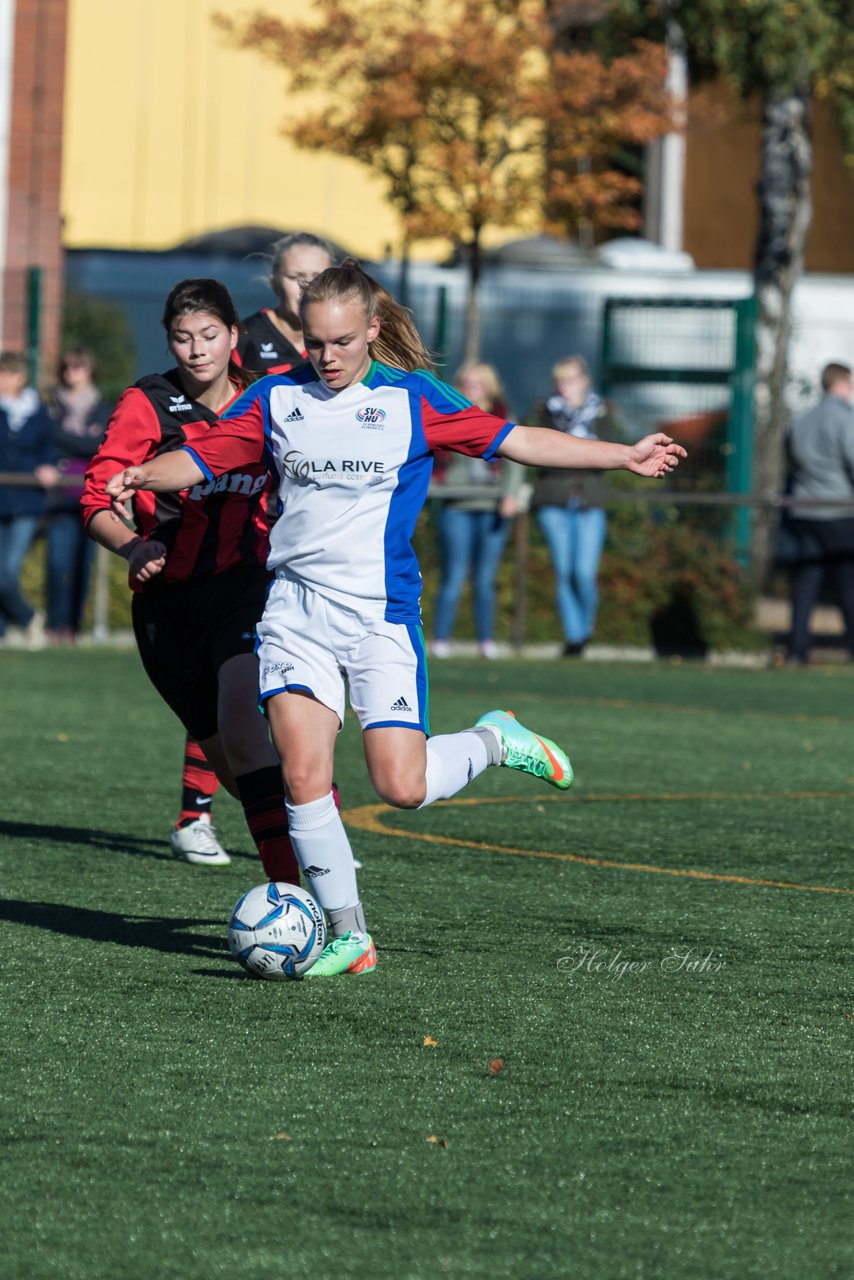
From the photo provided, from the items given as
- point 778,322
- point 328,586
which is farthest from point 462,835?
point 778,322

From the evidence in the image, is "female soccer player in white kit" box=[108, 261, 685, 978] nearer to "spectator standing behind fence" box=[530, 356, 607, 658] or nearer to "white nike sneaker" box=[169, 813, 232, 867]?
"white nike sneaker" box=[169, 813, 232, 867]

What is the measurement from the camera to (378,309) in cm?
561

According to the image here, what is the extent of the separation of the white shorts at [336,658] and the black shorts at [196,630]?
0.85 meters

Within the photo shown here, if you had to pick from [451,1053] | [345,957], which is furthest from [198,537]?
[451,1053]

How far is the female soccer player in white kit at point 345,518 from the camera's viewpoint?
5.46 metres

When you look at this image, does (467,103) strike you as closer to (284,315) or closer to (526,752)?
(284,315)

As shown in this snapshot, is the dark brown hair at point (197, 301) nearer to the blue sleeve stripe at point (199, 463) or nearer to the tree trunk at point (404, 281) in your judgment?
the blue sleeve stripe at point (199, 463)

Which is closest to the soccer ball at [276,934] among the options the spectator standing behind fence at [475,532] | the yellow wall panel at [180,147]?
the spectator standing behind fence at [475,532]

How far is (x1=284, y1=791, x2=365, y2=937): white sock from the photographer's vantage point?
5.50 m

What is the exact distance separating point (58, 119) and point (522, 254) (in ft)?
27.1

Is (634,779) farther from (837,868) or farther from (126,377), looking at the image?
(126,377)

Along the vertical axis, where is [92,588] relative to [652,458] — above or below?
below

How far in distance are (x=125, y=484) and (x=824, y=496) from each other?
11.3 m

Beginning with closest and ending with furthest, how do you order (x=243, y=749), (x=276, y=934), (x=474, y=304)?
(x=276, y=934), (x=243, y=749), (x=474, y=304)
